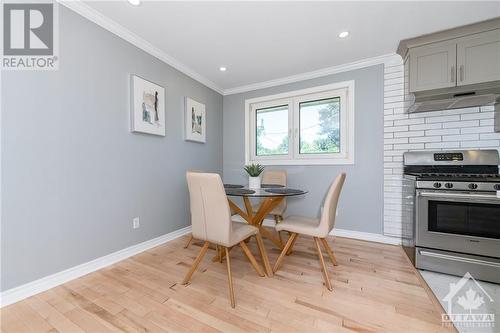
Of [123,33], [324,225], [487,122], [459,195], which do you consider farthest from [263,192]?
[487,122]

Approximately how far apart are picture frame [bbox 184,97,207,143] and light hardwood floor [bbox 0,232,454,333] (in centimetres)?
173

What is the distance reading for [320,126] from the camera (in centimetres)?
309

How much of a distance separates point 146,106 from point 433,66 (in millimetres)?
3135

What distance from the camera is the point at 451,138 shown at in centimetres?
233

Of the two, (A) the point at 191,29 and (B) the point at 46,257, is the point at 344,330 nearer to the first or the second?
(B) the point at 46,257

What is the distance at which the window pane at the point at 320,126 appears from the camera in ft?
9.78

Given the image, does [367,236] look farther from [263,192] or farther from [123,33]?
[123,33]

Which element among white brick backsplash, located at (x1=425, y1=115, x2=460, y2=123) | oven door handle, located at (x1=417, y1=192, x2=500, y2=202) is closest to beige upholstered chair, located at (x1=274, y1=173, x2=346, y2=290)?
oven door handle, located at (x1=417, y1=192, x2=500, y2=202)

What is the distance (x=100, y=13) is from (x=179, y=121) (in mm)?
1308

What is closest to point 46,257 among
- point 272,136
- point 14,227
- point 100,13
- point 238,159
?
point 14,227

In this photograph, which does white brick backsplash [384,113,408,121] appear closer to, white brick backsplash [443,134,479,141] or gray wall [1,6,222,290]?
white brick backsplash [443,134,479,141]

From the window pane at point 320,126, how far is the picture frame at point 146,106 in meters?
2.04

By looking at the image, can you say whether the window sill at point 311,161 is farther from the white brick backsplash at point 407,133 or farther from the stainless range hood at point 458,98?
the stainless range hood at point 458,98

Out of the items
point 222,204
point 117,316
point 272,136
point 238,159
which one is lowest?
point 117,316
